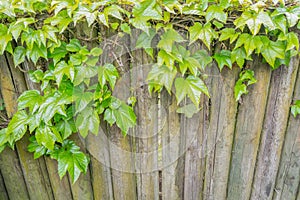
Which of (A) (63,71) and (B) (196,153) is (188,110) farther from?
(A) (63,71)

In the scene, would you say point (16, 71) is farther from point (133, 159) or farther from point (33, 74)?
point (133, 159)

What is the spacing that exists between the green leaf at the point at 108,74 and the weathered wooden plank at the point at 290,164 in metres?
0.95

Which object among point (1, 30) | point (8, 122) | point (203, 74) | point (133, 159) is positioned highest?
point (1, 30)

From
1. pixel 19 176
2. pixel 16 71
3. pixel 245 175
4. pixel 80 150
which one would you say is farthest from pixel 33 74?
pixel 245 175

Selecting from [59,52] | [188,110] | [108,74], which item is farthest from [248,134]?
[59,52]

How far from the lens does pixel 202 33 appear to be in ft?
3.91

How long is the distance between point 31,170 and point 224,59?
129 centimetres

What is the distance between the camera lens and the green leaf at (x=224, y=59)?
1296mm

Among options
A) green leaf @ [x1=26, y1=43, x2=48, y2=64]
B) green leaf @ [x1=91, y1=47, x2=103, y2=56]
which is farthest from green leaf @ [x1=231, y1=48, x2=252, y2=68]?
green leaf @ [x1=26, y1=43, x2=48, y2=64]

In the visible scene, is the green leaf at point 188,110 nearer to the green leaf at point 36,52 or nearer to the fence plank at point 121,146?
the fence plank at point 121,146

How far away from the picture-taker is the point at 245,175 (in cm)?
166

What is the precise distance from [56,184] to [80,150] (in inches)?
12.4

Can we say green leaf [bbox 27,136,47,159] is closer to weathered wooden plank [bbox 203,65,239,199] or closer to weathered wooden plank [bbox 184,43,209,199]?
weathered wooden plank [bbox 184,43,209,199]

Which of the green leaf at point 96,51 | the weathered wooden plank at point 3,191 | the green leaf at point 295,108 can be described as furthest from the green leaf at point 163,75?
the weathered wooden plank at point 3,191
